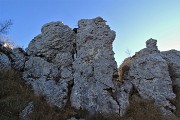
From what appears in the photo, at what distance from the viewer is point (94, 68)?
834 inches

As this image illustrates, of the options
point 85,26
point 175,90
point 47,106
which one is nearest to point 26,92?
point 47,106

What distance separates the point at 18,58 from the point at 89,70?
6.33 m

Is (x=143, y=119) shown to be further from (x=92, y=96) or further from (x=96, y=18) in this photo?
(x=96, y=18)

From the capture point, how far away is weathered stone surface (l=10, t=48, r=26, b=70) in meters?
22.6

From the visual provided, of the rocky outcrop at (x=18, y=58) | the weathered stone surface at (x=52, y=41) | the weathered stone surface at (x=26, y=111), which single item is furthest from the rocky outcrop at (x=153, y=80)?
the rocky outcrop at (x=18, y=58)

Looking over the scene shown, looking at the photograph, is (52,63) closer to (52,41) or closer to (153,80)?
(52,41)

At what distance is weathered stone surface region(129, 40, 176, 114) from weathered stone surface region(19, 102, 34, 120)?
826 cm

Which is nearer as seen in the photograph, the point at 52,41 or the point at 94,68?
the point at 94,68

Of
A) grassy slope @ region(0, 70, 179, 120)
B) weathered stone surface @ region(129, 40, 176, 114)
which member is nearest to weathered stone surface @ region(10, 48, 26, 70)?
grassy slope @ region(0, 70, 179, 120)

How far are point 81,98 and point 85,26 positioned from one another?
6.85 meters

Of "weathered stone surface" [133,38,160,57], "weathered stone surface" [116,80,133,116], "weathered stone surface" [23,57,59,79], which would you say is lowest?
"weathered stone surface" [116,80,133,116]

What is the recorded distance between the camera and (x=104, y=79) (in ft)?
67.5

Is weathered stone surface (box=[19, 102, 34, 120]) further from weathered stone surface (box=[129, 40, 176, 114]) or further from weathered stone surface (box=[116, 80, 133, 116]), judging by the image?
weathered stone surface (box=[129, 40, 176, 114])

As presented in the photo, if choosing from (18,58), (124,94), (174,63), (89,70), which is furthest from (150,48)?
(18,58)
